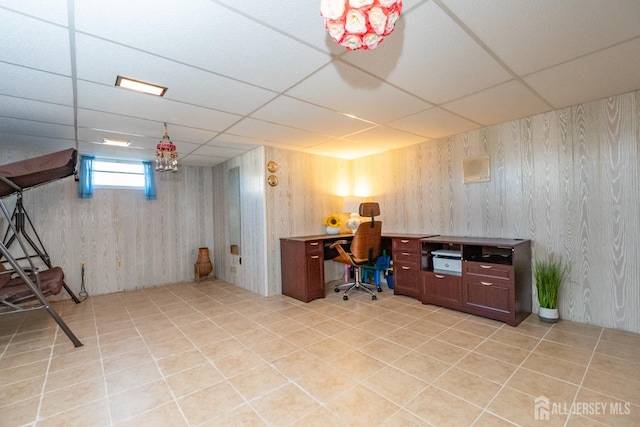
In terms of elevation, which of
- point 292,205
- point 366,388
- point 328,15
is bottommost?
point 366,388

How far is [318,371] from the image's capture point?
2219 millimetres

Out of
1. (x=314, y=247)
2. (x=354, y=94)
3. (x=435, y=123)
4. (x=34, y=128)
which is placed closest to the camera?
(x=354, y=94)

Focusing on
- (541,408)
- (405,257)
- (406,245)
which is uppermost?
(406,245)

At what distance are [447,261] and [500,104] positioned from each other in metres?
1.91

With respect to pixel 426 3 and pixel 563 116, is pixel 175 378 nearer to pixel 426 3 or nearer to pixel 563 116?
pixel 426 3

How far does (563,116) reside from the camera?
3102 mm

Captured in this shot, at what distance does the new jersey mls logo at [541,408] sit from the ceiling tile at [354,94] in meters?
2.56

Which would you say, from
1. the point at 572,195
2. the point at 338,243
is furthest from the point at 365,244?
the point at 572,195

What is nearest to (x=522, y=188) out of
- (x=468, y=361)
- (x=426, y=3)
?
(x=468, y=361)

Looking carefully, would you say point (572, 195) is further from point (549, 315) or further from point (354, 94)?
point (354, 94)

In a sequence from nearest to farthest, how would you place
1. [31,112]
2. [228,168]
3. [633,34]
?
[633,34] → [31,112] → [228,168]

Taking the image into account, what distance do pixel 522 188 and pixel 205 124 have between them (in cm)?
393

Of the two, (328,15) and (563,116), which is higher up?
(563,116)

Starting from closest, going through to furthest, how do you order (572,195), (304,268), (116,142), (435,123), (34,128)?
(572,195) → (34,128) → (435,123) → (116,142) → (304,268)
